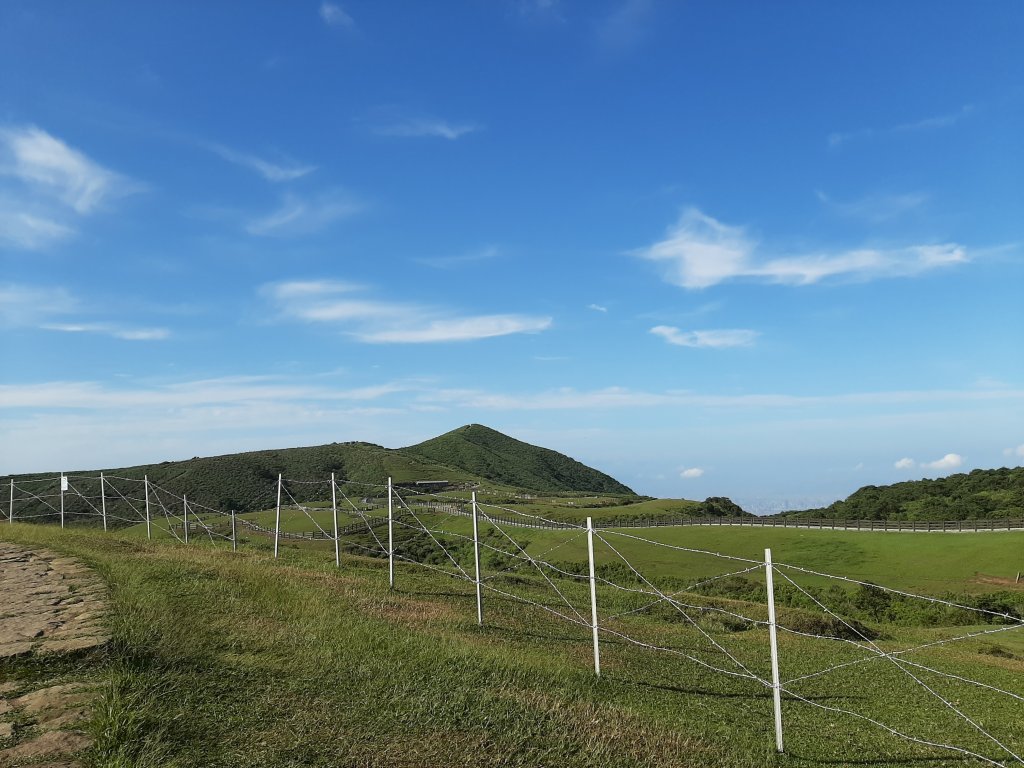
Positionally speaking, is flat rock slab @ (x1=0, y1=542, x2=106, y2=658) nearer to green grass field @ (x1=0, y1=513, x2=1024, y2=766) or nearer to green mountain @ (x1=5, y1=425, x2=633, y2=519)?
green grass field @ (x1=0, y1=513, x2=1024, y2=766)

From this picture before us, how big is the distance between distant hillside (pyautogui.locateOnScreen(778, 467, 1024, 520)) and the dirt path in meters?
80.1

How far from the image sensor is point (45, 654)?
297 inches

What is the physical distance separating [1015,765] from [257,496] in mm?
147395

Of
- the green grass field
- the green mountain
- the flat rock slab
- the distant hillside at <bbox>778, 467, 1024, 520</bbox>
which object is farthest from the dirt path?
the green mountain

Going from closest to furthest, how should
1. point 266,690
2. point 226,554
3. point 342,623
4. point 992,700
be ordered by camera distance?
point 266,690 → point 342,623 → point 992,700 → point 226,554

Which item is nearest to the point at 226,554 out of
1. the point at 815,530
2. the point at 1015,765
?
the point at 1015,765

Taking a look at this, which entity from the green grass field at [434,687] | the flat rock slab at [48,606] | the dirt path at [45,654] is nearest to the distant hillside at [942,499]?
the green grass field at [434,687]

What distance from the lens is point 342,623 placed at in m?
11.0

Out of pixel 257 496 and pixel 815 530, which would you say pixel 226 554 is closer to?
pixel 815 530

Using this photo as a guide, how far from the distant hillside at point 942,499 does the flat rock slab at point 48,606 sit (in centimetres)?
7947

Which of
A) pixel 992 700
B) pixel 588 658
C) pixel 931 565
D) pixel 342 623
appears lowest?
pixel 931 565

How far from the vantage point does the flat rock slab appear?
26.3 ft

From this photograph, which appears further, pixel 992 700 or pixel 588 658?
pixel 992 700

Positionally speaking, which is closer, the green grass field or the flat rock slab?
the green grass field
